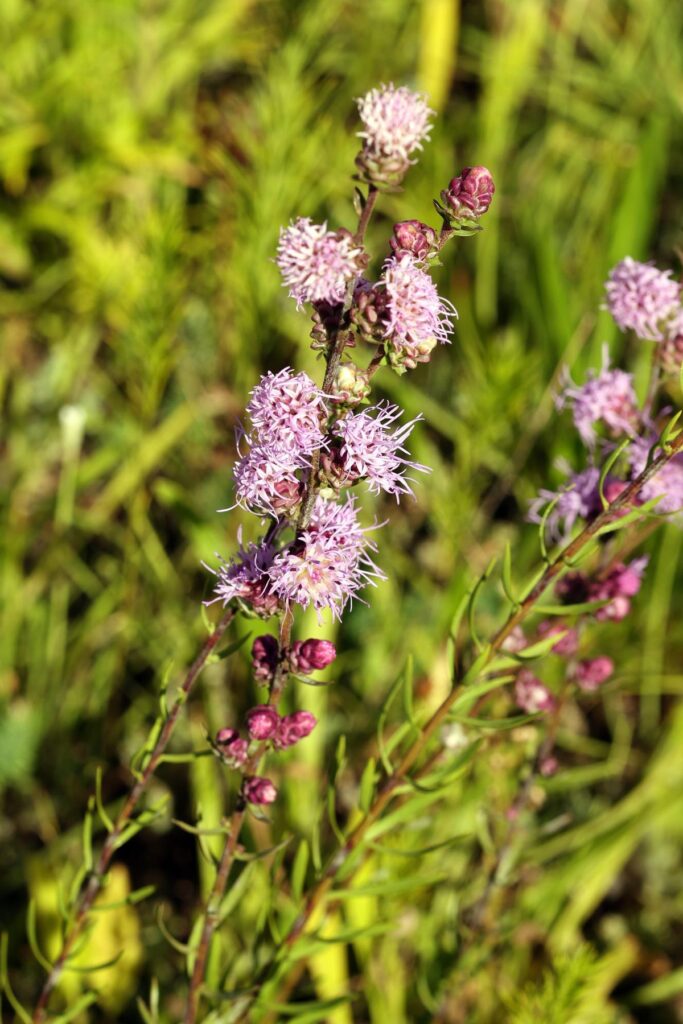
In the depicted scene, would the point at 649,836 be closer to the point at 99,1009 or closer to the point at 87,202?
the point at 99,1009

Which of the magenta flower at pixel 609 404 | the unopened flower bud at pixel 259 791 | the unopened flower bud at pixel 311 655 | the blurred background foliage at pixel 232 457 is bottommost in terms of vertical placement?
the blurred background foliage at pixel 232 457

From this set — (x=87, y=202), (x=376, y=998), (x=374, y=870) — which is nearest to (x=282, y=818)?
(x=374, y=870)

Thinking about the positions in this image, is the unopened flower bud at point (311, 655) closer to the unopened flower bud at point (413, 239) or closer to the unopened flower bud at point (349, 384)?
the unopened flower bud at point (349, 384)

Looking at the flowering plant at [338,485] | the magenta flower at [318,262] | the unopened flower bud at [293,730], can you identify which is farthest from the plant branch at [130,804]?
the magenta flower at [318,262]

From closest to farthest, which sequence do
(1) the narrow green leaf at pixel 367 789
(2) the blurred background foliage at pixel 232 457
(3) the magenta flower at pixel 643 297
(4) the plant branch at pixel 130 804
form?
(4) the plant branch at pixel 130 804 → (1) the narrow green leaf at pixel 367 789 → (3) the magenta flower at pixel 643 297 → (2) the blurred background foliage at pixel 232 457

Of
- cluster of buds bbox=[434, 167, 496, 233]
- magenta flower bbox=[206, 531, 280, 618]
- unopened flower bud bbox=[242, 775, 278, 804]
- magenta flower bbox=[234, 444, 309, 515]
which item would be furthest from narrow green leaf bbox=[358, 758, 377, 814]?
cluster of buds bbox=[434, 167, 496, 233]

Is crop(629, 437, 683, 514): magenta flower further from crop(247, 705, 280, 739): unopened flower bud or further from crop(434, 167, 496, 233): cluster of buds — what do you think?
crop(247, 705, 280, 739): unopened flower bud
